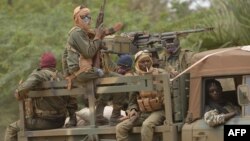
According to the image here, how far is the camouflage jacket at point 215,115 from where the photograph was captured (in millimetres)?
6992

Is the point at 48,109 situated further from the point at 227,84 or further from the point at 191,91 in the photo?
the point at 227,84

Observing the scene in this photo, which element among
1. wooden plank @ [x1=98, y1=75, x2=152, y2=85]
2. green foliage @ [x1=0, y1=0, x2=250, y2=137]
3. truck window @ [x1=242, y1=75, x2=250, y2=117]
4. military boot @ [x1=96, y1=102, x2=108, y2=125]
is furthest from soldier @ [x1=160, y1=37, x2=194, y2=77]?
green foliage @ [x1=0, y1=0, x2=250, y2=137]

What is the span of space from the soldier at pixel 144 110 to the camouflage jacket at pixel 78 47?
1.73 feet

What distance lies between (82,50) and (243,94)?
1.94m

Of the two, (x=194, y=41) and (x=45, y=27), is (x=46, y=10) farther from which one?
(x=194, y=41)

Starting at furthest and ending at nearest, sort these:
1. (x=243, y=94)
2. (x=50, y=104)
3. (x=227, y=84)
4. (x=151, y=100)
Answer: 1. (x=50, y=104)
2. (x=151, y=100)
3. (x=227, y=84)
4. (x=243, y=94)

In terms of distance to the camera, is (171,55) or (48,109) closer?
(48,109)

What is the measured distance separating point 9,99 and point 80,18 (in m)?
5.83

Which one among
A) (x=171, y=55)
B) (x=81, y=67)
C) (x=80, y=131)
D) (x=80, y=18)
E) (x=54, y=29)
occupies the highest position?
(x=54, y=29)

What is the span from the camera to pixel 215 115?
7035mm

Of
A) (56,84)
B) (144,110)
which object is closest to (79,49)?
(56,84)

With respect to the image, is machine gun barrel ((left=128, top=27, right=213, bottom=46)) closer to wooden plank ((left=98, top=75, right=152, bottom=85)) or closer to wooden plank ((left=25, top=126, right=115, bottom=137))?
wooden plank ((left=98, top=75, right=152, bottom=85))

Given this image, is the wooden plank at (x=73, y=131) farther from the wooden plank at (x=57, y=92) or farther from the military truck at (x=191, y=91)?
the wooden plank at (x=57, y=92)

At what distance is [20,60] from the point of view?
Result: 44.4 ft
